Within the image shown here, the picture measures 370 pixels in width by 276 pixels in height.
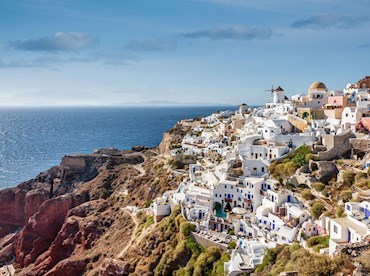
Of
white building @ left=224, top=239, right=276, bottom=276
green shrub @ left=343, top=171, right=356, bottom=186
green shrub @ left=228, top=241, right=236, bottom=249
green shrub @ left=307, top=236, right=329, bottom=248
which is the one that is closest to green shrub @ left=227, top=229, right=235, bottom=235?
green shrub @ left=228, top=241, right=236, bottom=249

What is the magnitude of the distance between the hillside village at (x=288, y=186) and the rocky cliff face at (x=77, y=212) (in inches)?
281

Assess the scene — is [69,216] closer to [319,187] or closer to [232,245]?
[232,245]

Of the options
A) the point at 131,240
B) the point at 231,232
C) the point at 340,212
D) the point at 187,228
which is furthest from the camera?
the point at 131,240

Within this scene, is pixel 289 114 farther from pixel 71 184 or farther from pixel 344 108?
pixel 71 184

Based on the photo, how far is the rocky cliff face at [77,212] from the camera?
49.6 m

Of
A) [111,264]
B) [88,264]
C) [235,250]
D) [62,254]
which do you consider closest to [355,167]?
[235,250]

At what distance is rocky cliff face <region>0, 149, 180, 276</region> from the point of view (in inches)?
1951

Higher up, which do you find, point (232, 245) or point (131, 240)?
point (232, 245)

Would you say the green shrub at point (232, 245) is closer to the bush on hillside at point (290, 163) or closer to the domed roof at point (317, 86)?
the bush on hillside at point (290, 163)

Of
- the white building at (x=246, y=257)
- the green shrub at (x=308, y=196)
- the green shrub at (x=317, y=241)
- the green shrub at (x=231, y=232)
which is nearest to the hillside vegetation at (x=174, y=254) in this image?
the white building at (x=246, y=257)

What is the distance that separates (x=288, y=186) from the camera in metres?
37.8

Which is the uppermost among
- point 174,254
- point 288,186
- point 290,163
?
point 290,163

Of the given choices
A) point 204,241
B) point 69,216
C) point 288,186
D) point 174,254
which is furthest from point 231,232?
point 69,216

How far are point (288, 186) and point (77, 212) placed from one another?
33.8 metres
